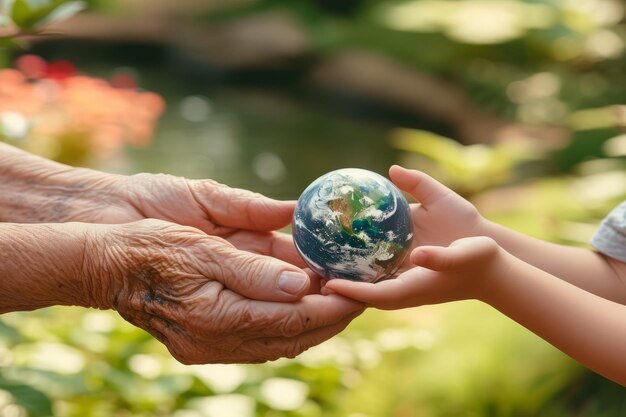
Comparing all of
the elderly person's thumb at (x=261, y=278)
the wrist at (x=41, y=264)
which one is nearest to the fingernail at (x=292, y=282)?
the elderly person's thumb at (x=261, y=278)

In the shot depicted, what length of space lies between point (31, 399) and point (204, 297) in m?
0.47

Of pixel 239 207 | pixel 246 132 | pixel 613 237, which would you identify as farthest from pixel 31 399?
pixel 246 132

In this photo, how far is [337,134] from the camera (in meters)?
8.01

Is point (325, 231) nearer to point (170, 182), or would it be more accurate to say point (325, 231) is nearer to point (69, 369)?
point (170, 182)

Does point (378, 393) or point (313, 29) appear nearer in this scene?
point (378, 393)

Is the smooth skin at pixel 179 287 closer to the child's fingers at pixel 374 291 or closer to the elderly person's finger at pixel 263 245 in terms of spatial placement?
the child's fingers at pixel 374 291

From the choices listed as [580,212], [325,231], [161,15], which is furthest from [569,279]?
[161,15]

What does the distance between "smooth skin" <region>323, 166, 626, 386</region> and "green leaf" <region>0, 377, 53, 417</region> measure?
0.61 metres

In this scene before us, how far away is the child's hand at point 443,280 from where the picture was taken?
4.67 feet

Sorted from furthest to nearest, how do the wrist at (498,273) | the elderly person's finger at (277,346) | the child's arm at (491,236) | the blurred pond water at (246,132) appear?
the blurred pond water at (246,132)
the child's arm at (491,236)
the elderly person's finger at (277,346)
the wrist at (498,273)

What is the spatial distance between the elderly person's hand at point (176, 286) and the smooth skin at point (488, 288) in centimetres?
10

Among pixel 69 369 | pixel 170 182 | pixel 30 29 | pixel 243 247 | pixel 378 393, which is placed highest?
pixel 30 29

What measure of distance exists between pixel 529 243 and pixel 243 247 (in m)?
0.60

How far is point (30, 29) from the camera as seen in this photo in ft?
5.77
